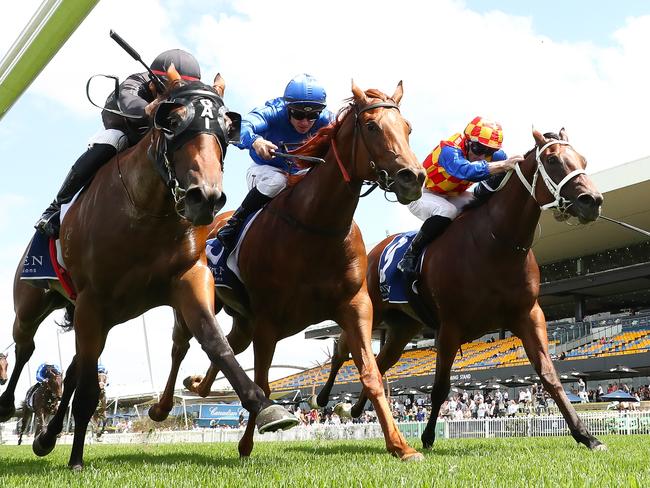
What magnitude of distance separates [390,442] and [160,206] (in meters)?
2.32

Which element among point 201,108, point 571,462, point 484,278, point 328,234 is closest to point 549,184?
point 484,278

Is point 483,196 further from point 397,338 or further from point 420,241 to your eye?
point 397,338

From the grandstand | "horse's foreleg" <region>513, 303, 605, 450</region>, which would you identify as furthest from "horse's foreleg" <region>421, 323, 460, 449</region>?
the grandstand

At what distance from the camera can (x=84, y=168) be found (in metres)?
5.98

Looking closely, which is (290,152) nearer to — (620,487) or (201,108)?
(201,108)

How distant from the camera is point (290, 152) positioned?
6.76 metres

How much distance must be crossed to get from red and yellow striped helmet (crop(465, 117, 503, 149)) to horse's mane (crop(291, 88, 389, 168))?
255 centimetres

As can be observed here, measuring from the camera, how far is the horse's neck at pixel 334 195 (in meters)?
6.02

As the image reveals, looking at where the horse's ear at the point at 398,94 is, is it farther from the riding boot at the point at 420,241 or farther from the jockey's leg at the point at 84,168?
the riding boot at the point at 420,241

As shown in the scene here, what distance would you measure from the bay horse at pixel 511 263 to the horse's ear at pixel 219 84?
9.73 feet

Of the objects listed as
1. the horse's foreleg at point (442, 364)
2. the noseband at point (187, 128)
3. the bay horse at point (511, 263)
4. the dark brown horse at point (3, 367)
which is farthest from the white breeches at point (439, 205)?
the dark brown horse at point (3, 367)

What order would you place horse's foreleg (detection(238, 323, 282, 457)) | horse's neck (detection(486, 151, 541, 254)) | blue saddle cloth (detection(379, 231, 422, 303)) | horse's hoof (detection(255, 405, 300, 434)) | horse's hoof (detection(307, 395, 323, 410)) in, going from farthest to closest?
horse's hoof (detection(307, 395, 323, 410)) → blue saddle cloth (detection(379, 231, 422, 303)) → horse's neck (detection(486, 151, 541, 254)) → horse's foreleg (detection(238, 323, 282, 457)) → horse's hoof (detection(255, 405, 300, 434))

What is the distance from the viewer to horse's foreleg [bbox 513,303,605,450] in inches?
266

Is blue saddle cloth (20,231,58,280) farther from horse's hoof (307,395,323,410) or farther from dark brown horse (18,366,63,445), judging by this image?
dark brown horse (18,366,63,445)
